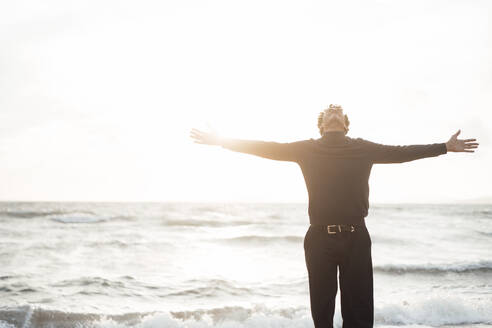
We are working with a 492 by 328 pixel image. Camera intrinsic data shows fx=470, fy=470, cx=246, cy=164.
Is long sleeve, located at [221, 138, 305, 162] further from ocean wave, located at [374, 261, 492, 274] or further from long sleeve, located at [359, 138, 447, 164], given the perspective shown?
ocean wave, located at [374, 261, 492, 274]

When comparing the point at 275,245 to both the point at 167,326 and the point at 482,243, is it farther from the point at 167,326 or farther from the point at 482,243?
the point at 167,326

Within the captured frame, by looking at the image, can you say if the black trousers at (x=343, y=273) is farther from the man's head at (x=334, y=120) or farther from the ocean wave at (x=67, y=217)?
the ocean wave at (x=67, y=217)

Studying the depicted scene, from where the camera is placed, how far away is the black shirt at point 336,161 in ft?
11.3

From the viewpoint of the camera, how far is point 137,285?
1177cm

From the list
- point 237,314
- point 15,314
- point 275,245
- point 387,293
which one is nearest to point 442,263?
point 387,293

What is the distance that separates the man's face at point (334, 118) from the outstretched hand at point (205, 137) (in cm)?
84

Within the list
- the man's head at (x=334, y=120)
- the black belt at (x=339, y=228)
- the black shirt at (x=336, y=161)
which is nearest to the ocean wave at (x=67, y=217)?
the black shirt at (x=336, y=161)

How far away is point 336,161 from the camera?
3477 mm

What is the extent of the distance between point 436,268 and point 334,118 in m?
12.7

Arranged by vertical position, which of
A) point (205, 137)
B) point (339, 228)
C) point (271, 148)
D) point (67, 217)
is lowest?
point (67, 217)

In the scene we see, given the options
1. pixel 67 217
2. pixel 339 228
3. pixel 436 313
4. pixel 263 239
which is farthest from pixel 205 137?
pixel 67 217

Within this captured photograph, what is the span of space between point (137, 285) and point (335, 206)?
9389mm

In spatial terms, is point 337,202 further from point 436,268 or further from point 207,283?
point 436,268

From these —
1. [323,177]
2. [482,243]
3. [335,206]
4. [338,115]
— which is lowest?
[482,243]
